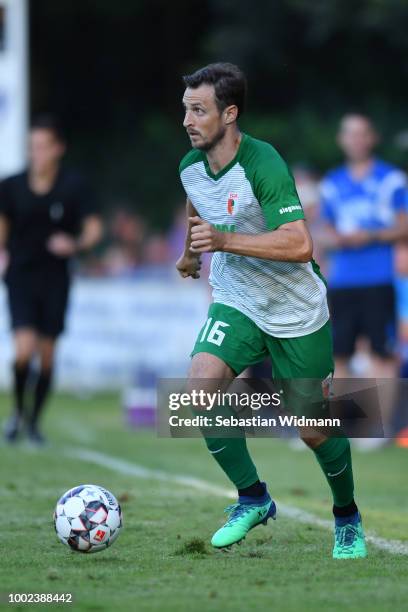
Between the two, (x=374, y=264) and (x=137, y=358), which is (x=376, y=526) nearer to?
(x=374, y=264)

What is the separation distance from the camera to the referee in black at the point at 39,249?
12000 millimetres

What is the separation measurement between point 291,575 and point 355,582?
0.30 metres

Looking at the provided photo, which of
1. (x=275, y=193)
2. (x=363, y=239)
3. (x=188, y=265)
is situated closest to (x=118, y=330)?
(x=363, y=239)

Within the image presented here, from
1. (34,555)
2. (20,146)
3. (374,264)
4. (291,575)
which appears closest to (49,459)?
(374,264)

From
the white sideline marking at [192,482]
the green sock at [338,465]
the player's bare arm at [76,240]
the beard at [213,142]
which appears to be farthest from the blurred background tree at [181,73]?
the green sock at [338,465]

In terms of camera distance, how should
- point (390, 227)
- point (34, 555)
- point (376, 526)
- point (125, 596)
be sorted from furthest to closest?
1. point (390, 227)
2. point (376, 526)
3. point (34, 555)
4. point (125, 596)

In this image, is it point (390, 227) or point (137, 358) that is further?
point (137, 358)

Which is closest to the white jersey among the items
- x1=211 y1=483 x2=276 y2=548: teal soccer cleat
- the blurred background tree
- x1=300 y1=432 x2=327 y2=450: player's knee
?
x1=300 y1=432 x2=327 y2=450: player's knee

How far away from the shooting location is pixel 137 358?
19.1 metres

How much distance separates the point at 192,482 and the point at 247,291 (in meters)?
Result: 3.29

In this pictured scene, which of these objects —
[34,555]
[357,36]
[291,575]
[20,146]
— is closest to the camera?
[291,575]

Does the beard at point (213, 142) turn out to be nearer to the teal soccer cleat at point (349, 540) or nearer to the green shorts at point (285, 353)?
the green shorts at point (285, 353)

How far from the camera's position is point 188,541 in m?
Answer: 6.59

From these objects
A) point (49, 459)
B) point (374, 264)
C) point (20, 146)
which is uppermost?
point (20, 146)
